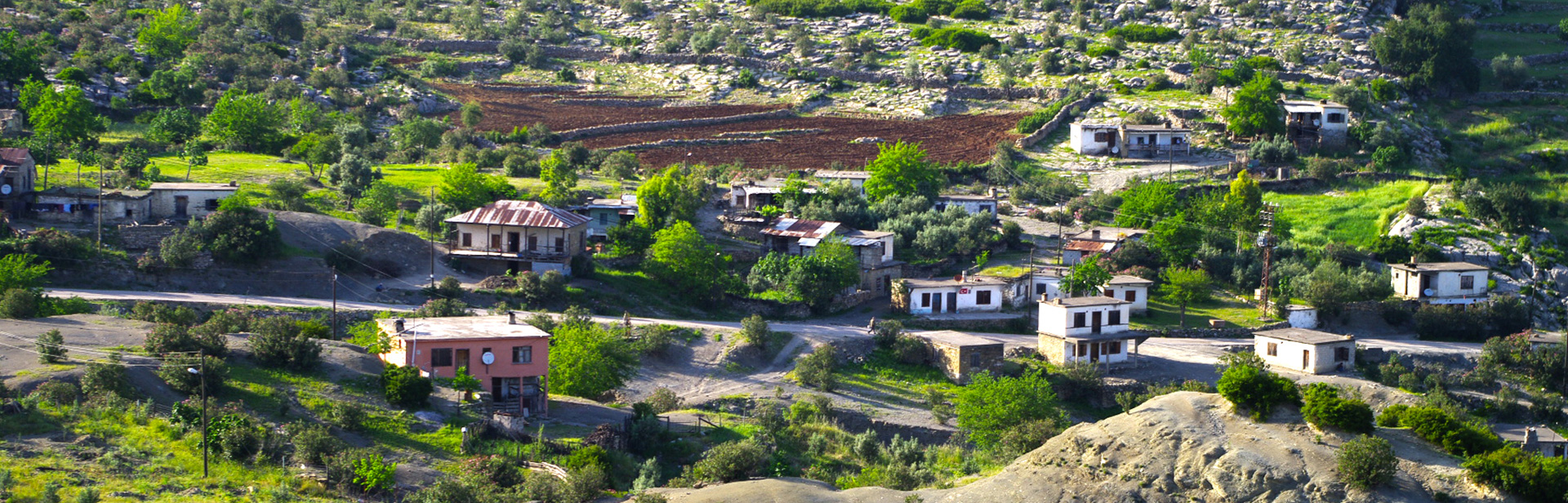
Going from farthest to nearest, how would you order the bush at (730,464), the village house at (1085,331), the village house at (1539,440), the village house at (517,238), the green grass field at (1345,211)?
the green grass field at (1345,211), the village house at (517,238), the village house at (1085,331), the village house at (1539,440), the bush at (730,464)

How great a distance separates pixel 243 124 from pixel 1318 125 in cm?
6295

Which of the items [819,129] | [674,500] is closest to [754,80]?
[819,129]

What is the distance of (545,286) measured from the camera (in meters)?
63.2

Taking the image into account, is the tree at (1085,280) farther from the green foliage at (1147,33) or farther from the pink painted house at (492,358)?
the green foliage at (1147,33)

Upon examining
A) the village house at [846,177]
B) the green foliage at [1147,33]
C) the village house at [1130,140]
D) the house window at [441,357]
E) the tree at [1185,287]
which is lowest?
the house window at [441,357]

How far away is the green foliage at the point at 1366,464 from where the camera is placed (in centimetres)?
3450

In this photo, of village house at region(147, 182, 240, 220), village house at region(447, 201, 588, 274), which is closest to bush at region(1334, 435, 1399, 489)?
village house at region(447, 201, 588, 274)

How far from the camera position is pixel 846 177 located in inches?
3462


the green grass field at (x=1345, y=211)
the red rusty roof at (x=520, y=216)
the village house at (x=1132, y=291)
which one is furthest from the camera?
the green grass field at (x=1345, y=211)

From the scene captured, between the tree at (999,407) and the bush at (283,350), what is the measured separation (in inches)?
850

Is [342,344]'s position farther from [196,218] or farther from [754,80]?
[754,80]

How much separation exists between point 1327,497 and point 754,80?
84.8 metres

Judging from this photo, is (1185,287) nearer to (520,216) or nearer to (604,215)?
(604,215)

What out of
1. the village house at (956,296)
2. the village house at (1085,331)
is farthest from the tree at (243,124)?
the village house at (1085,331)
